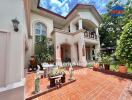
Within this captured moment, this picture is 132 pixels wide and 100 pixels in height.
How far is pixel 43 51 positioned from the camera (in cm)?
1337

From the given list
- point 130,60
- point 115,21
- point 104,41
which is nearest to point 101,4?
point 115,21

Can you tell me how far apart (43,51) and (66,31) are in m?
4.91

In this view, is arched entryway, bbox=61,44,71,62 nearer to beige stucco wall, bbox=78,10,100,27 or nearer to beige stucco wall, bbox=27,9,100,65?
beige stucco wall, bbox=27,9,100,65

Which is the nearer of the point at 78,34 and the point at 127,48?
the point at 127,48

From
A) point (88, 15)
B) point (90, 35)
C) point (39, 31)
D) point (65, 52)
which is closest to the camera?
point (39, 31)

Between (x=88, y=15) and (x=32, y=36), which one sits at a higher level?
(x=88, y=15)

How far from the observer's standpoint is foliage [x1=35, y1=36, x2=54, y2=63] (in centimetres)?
1292

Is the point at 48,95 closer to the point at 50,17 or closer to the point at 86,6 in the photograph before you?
the point at 50,17

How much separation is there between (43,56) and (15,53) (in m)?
8.58

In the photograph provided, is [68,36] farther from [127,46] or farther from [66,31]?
[127,46]

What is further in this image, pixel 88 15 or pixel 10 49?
pixel 88 15

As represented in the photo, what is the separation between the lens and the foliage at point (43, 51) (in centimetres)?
1292

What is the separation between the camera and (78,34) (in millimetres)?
15633

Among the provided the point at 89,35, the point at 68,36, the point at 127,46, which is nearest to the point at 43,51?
the point at 68,36
